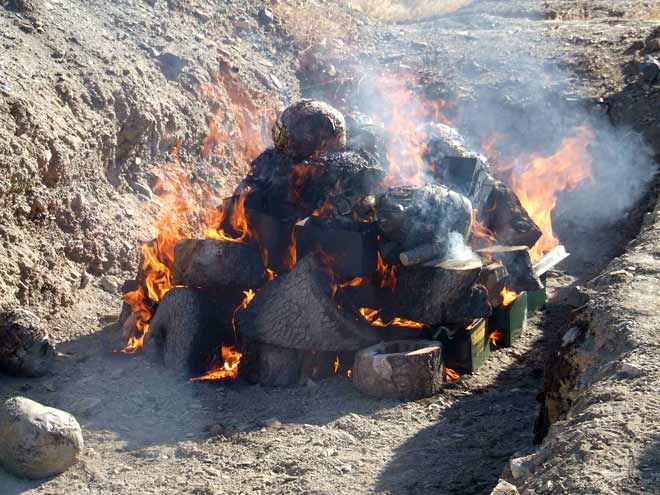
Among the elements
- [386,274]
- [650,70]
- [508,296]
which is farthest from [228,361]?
[650,70]

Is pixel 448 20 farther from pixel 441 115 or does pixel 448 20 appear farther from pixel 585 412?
pixel 585 412

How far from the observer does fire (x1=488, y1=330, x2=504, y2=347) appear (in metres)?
6.84

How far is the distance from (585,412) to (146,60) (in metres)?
6.71

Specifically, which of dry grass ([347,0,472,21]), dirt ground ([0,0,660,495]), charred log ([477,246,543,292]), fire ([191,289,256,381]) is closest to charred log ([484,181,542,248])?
charred log ([477,246,543,292])

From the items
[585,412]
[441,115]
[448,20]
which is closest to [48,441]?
[585,412]

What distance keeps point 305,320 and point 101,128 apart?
117 inches

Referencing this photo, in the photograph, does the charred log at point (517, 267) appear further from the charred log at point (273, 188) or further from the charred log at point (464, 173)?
the charred log at point (273, 188)

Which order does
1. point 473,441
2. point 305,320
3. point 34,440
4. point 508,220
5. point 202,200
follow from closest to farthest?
1. point 34,440
2. point 473,441
3. point 305,320
4. point 508,220
5. point 202,200

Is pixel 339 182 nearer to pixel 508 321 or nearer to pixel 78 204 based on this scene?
pixel 508 321

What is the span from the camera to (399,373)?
5.75 meters

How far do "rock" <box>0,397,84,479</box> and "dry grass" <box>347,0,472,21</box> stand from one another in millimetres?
13759

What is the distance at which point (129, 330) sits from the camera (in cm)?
659

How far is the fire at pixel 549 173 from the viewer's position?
9375mm

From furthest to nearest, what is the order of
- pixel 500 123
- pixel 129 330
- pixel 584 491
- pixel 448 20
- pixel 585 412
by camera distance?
pixel 448 20, pixel 500 123, pixel 129 330, pixel 585 412, pixel 584 491
